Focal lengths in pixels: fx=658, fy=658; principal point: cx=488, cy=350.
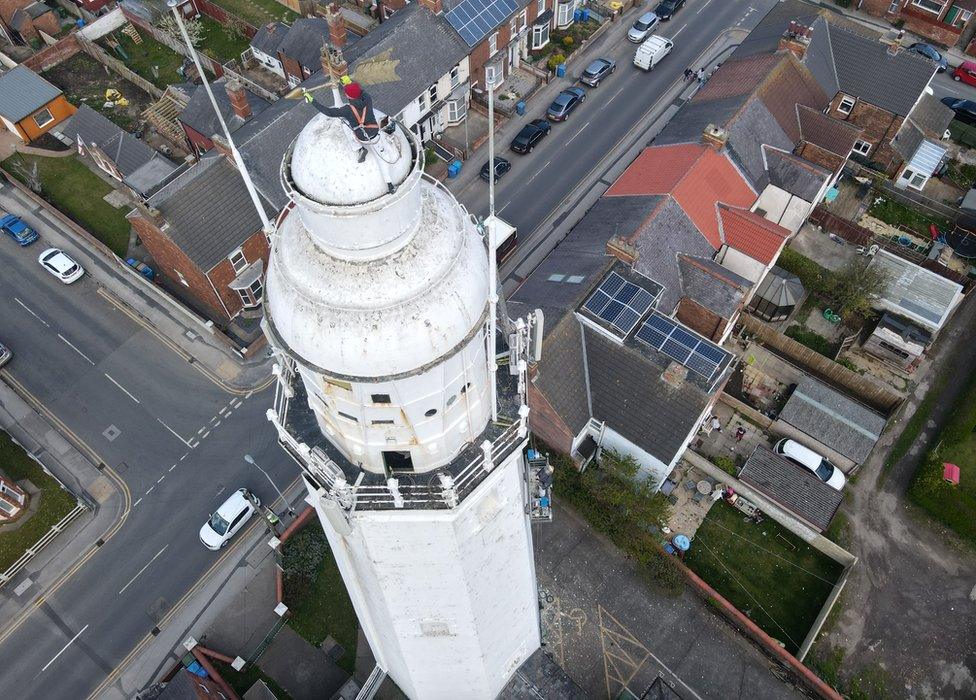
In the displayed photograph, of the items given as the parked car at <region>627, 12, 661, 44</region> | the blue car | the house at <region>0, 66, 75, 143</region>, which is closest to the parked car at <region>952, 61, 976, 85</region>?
the parked car at <region>627, 12, 661, 44</region>

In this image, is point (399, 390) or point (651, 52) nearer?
point (399, 390)

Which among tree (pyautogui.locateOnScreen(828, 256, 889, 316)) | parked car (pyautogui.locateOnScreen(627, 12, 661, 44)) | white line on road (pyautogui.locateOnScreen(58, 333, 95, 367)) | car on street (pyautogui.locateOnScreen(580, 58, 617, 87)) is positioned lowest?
tree (pyautogui.locateOnScreen(828, 256, 889, 316))

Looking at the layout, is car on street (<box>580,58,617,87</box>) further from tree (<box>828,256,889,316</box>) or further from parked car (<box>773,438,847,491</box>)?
parked car (<box>773,438,847,491</box>)

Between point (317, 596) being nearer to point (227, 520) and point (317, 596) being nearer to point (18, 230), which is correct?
point (227, 520)

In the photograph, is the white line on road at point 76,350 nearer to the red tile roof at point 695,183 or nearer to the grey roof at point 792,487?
the red tile roof at point 695,183

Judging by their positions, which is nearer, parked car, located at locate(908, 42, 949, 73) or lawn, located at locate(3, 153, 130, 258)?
lawn, located at locate(3, 153, 130, 258)

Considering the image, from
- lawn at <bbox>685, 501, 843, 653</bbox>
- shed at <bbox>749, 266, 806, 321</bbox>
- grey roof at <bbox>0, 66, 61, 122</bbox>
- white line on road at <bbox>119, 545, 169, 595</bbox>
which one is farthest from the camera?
grey roof at <bbox>0, 66, 61, 122</bbox>

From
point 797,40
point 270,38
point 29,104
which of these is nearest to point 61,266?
point 29,104

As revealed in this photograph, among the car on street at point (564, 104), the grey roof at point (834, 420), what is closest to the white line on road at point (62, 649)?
the grey roof at point (834, 420)
